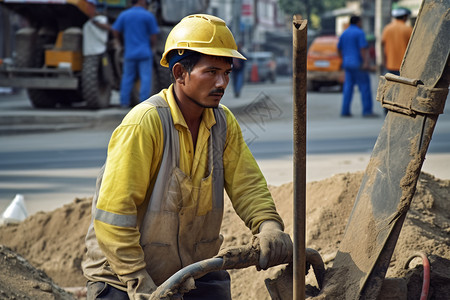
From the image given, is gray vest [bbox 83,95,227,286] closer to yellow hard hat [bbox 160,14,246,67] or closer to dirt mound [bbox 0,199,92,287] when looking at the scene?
yellow hard hat [bbox 160,14,246,67]

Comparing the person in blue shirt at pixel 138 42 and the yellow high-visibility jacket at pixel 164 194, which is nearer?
the yellow high-visibility jacket at pixel 164 194

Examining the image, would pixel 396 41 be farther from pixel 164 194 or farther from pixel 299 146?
pixel 299 146

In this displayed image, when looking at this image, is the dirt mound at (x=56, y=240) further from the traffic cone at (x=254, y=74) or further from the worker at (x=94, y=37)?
the traffic cone at (x=254, y=74)

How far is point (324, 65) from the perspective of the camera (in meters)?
23.7

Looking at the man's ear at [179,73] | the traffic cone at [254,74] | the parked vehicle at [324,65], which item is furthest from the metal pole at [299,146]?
the traffic cone at [254,74]

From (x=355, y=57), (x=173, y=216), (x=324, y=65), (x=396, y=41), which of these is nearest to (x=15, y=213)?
(x=173, y=216)

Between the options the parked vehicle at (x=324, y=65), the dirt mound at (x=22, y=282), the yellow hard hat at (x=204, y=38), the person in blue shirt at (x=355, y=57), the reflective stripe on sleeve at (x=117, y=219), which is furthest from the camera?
Answer: the parked vehicle at (x=324, y=65)

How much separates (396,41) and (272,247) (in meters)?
9.65

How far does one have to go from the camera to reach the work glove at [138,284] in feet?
8.94

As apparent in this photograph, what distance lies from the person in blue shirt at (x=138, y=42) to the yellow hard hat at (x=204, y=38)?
9611 millimetres

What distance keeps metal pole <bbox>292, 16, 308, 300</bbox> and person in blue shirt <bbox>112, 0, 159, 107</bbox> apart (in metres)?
9.97

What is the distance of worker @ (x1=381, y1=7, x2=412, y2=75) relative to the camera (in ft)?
38.5

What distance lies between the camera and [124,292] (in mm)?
2912

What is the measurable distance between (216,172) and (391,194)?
79 centimetres
